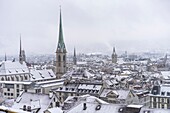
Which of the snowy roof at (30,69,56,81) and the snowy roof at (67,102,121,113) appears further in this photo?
the snowy roof at (30,69,56,81)

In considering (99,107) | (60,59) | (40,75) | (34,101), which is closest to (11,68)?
(40,75)

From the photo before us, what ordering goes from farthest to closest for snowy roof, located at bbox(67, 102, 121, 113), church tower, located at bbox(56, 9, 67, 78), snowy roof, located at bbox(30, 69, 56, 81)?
church tower, located at bbox(56, 9, 67, 78) < snowy roof, located at bbox(30, 69, 56, 81) < snowy roof, located at bbox(67, 102, 121, 113)

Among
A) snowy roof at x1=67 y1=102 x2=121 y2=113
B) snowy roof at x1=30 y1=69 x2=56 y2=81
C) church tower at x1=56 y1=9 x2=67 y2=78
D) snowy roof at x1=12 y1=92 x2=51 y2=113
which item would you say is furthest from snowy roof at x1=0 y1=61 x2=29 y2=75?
snowy roof at x1=67 y1=102 x2=121 y2=113

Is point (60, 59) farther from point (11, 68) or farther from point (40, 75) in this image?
point (11, 68)

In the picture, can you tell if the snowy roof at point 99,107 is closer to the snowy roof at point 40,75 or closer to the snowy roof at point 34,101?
the snowy roof at point 34,101

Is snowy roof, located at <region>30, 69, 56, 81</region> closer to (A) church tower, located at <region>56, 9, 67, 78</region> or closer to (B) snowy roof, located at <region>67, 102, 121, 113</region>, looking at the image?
(A) church tower, located at <region>56, 9, 67, 78</region>

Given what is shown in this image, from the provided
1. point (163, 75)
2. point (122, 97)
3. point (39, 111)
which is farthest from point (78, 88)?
point (163, 75)

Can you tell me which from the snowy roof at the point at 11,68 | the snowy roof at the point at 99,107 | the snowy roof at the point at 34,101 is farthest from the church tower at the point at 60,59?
the snowy roof at the point at 99,107
